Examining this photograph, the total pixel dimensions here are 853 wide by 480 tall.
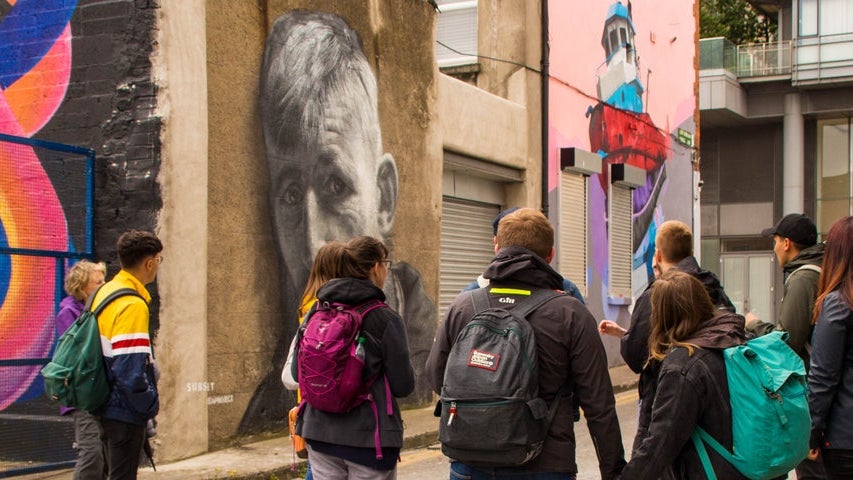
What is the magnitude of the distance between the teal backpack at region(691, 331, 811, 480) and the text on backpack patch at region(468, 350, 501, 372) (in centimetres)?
89

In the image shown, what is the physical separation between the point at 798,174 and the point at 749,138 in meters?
2.80

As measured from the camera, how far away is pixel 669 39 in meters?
20.8

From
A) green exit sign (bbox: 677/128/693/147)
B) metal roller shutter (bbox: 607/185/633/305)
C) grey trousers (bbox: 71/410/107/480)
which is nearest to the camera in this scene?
grey trousers (bbox: 71/410/107/480)

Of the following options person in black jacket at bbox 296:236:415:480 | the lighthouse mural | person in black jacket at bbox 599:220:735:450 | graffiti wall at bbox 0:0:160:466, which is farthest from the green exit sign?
person in black jacket at bbox 296:236:415:480

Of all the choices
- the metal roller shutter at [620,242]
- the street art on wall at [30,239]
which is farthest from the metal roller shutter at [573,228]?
the street art on wall at [30,239]

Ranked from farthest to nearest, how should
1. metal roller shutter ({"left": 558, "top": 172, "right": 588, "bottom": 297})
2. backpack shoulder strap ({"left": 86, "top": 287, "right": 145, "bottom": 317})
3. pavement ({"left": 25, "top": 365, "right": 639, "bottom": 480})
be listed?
1. metal roller shutter ({"left": 558, "top": 172, "right": 588, "bottom": 297})
2. pavement ({"left": 25, "top": 365, "right": 639, "bottom": 480})
3. backpack shoulder strap ({"left": 86, "top": 287, "right": 145, "bottom": 317})

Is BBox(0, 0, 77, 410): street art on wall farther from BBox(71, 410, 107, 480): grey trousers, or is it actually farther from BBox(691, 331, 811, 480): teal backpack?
BBox(691, 331, 811, 480): teal backpack

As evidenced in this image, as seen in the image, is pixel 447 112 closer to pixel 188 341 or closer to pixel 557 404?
pixel 188 341

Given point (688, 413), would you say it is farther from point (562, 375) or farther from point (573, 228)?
point (573, 228)

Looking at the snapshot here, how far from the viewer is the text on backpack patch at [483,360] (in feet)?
12.2

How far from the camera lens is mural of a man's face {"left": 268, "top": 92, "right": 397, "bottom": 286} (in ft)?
32.1

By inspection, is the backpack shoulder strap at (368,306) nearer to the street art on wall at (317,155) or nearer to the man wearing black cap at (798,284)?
the man wearing black cap at (798,284)

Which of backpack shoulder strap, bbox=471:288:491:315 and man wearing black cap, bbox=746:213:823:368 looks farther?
man wearing black cap, bbox=746:213:823:368

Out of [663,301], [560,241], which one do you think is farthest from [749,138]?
[663,301]
